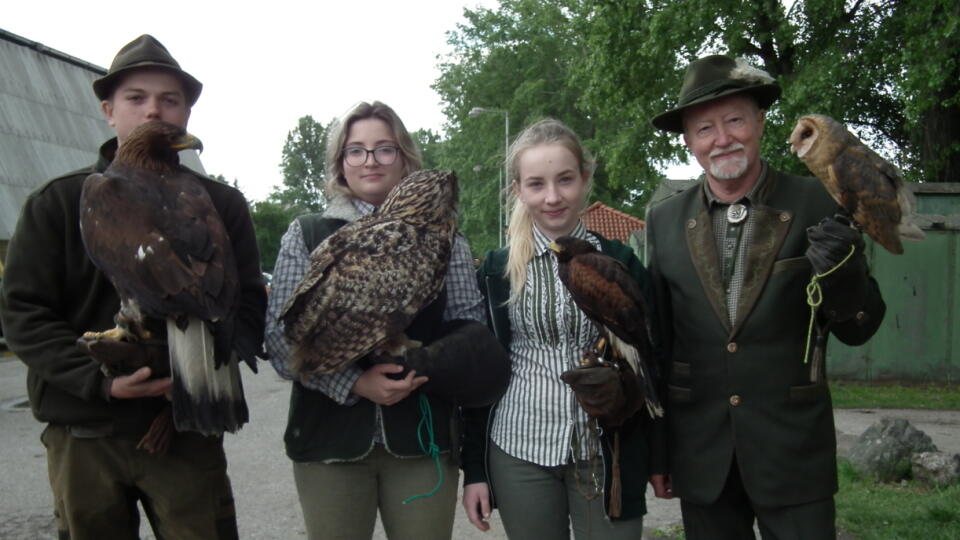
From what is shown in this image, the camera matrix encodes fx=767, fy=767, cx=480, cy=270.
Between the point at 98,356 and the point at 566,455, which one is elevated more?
the point at 98,356

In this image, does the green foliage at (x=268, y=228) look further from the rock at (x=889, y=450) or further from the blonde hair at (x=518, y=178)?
the blonde hair at (x=518, y=178)

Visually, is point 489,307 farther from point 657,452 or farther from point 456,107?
point 456,107

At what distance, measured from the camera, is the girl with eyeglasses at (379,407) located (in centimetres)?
289

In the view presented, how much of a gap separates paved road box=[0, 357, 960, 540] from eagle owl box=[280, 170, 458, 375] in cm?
319

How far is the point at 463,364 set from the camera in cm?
288

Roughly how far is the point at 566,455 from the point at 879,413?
9108mm

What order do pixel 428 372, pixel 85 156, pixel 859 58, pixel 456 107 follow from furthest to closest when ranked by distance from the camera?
1. pixel 456 107
2. pixel 85 156
3. pixel 859 58
4. pixel 428 372

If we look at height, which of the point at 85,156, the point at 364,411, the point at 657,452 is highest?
the point at 85,156

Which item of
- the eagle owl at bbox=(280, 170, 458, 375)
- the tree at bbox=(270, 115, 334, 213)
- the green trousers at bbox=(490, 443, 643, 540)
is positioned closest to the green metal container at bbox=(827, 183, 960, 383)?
the green trousers at bbox=(490, 443, 643, 540)

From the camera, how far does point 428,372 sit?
2.87 metres

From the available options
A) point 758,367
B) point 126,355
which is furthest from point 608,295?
point 126,355

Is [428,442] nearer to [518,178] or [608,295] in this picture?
[608,295]

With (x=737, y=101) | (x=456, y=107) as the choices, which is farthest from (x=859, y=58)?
(x=456, y=107)

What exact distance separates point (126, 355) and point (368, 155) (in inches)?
47.6
